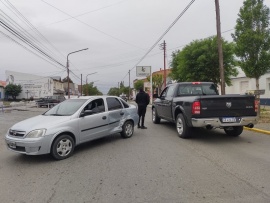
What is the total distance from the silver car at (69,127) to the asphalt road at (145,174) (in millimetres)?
367

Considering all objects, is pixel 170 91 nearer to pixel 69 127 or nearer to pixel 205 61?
pixel 69 127

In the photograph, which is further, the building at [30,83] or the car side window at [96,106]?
the building at [30,83]

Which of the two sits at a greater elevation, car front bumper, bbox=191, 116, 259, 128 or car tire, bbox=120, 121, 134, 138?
car front bumper, bbox=191, 116, 259, 128

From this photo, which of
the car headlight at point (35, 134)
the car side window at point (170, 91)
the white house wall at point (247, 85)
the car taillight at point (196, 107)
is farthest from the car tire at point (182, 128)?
the white house wall at point (247, 85)

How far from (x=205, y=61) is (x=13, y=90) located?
156 ft

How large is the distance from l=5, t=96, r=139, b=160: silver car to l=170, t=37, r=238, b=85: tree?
14117mm

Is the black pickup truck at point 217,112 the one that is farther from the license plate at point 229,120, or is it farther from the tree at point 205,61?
the tree at point 205,61

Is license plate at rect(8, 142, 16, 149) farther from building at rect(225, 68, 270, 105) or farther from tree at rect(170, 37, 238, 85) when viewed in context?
building at rect(225, 68, 270, 105)

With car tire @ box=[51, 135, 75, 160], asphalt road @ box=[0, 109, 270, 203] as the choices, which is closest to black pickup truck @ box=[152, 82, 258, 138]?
asphalt road @ box=[0, 109, 270, 203]

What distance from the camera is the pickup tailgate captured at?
7.81 meters

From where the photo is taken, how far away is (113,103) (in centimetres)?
877

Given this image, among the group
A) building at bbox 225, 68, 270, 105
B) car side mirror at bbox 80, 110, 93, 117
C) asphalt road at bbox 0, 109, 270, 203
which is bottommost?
asphalt road at bbox 0, 109, 270, 203

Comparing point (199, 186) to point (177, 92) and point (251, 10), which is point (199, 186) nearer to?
point (177, 92)

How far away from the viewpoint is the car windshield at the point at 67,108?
24.1ft
